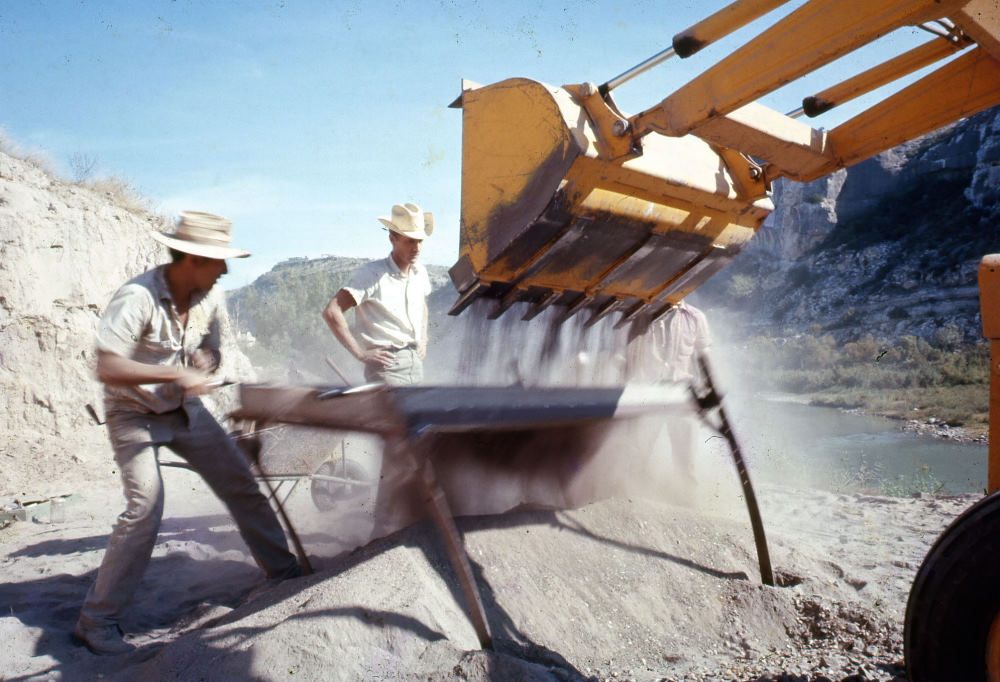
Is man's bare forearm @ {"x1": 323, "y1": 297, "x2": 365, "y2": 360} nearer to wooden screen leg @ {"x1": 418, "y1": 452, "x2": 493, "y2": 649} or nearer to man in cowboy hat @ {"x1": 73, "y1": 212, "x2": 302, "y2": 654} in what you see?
man in cowboy hat @ {"x1": 73, "y1": 212, "x2": 302, "y2": 654}

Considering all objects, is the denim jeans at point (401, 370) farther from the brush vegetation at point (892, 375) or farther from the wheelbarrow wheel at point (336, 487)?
the brush vegetation at point (892, 375)

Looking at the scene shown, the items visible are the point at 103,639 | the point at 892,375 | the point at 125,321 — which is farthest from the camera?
the point at 892,375

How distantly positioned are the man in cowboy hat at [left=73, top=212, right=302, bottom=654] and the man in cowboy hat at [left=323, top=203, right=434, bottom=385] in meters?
0.86

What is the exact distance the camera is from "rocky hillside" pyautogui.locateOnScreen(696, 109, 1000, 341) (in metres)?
27.7

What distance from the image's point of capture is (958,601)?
1829 mm

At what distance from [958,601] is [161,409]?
10.3 ft

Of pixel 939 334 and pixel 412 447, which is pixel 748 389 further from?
pixel 412 447

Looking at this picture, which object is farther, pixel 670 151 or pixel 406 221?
pixel 406 221

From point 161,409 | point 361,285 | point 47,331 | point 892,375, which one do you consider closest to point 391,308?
point 361,285

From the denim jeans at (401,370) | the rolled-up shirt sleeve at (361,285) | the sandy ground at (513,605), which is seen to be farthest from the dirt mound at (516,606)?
the rolled-up shirt sleeve at (361,285)

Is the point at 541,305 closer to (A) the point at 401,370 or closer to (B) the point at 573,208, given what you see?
(B) the point at 573,208

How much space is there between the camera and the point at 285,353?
74.3 feet

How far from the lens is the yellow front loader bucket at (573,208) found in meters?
3.11

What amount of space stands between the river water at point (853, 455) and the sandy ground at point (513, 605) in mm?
2658
